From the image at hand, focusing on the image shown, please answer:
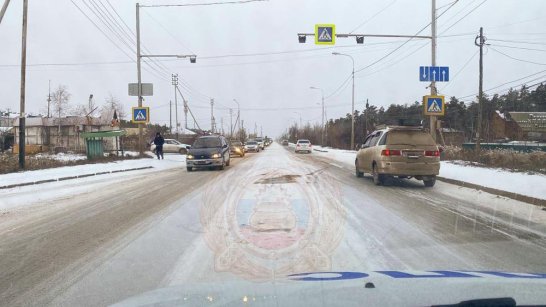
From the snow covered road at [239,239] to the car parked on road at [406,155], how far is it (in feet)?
5.74

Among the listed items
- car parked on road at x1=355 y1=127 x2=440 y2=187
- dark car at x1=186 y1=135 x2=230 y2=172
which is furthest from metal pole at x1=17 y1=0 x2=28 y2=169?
car parked on road at x1=355 y1=127 x2=440 y2=187

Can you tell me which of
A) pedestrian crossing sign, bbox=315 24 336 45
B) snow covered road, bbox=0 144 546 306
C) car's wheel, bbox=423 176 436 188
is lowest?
snow covered road, bbox=0 144 546 306

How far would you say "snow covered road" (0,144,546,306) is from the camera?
4852mm

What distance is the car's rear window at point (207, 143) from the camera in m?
22.7

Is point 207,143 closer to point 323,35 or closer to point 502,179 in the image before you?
point 323,35

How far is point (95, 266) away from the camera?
530 cm

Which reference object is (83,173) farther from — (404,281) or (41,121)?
(41,121)

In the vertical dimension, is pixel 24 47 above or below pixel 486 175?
above

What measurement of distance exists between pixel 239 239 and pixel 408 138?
863 centimetres

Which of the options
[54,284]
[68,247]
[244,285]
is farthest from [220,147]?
[244,285]

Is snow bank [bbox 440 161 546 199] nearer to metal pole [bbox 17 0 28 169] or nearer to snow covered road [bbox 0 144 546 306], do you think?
snow covered road [bbox 0 144 546 306]

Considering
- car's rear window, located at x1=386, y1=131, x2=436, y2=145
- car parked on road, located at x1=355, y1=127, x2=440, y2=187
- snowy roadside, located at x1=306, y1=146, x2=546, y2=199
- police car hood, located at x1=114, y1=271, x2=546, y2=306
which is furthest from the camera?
car's rear window, located at x1=386, y1=131, x2=436, y2=145

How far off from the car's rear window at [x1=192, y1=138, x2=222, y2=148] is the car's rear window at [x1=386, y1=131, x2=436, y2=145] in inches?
433

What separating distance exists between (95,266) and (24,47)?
1763cm
